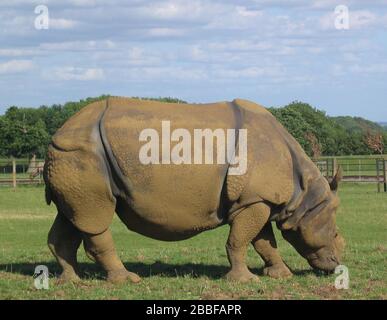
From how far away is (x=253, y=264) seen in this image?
11.2 metres

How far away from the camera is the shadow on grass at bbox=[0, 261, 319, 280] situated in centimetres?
1003

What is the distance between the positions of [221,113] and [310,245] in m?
1.97

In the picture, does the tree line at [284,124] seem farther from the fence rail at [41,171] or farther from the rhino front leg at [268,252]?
the rhino front leg at [268,252]

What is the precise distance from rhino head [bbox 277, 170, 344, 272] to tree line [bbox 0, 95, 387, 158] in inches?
1437

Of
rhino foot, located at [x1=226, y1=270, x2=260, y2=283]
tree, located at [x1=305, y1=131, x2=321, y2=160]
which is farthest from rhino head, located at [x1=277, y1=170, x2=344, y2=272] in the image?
tree, located at [x1=305, y1=131, x2=321, y2=160]

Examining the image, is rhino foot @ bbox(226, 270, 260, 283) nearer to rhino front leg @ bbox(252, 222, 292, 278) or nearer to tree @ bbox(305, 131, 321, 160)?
rhino front leg @ bbox(252, 222, 292, 278)

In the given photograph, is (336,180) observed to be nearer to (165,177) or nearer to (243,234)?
(243,234)

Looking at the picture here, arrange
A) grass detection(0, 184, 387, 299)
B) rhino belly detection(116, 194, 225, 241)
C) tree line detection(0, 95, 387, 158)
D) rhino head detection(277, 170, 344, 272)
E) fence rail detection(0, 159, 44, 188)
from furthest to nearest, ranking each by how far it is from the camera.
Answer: tree line detection(0, 95, 387, 158) → fence rail detection(0, 159, 44, 188) → rhino head detection(277, 170, 344, 272) → rhino belly detection(116, 194, 225, 241) → grass detection(0, 184, 387, 299)

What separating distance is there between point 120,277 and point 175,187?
1.26 m

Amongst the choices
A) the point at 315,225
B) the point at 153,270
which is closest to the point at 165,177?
the point at 153,270

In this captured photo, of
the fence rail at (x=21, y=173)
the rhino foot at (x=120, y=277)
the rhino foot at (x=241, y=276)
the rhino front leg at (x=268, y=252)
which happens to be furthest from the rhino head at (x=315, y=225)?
the fence rail at (x=21, y=173)

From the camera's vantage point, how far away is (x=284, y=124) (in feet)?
178

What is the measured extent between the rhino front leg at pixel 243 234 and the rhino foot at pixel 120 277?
1.12 metres
